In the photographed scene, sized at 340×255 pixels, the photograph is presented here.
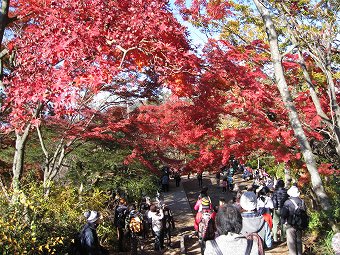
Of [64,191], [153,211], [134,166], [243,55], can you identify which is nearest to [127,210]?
[153,211]

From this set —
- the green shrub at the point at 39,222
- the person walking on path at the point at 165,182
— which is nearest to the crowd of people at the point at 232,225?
the green shrub at the point at 39,222

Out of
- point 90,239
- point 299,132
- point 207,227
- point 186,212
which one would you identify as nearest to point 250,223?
point 207,227

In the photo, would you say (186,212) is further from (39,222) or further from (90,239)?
(90,239)

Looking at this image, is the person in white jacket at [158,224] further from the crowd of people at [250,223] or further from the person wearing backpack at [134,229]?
the crowd of people at [250,223]

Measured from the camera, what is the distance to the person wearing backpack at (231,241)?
8.55 feet

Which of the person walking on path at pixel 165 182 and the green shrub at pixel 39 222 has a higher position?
the person walking on path at pixel 165 182

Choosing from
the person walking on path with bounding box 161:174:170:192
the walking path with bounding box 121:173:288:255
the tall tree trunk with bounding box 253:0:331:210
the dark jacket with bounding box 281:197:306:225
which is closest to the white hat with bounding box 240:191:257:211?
the dark jacket with bounding box 281:197:306:225

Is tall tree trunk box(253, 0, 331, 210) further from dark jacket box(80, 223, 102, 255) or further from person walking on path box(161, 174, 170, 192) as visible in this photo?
person walking on path box(161, 174, 170, 192)

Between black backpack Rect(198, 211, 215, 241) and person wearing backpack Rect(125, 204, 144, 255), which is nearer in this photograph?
black backpack Rect(198, 211, 215, 241)

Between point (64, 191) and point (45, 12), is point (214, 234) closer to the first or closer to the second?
point (64, 191)

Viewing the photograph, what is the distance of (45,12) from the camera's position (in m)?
5.35

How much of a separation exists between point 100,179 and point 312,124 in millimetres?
6702

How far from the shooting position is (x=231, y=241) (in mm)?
2652

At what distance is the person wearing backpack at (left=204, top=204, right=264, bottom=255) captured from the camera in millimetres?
2607
